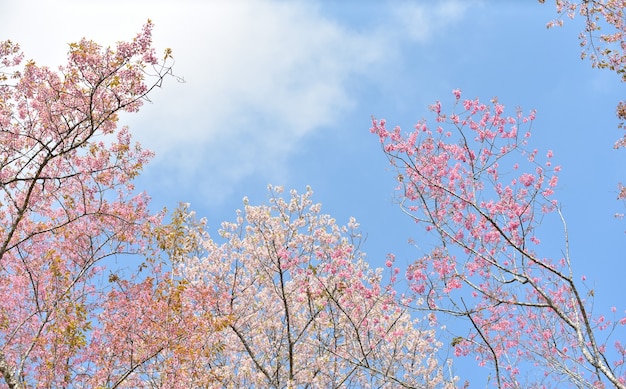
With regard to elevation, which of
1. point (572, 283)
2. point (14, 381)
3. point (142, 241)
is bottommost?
point (14, 381)

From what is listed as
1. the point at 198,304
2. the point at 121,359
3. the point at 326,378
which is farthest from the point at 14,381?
the point at 326,378

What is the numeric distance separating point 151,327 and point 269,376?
3.52 m

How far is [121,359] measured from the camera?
10.3 meters

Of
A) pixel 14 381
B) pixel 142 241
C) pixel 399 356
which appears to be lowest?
pixel 14 381

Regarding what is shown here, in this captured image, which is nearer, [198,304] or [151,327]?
[151,327]

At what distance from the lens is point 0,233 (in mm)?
9945

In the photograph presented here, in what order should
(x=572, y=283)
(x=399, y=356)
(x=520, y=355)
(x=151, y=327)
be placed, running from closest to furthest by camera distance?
1. (x=572, y=283)
2. (x=151, y=327)
3. (x=520, y=355)
4. (x=399, y=356)

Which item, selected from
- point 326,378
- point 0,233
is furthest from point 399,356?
point 0,233

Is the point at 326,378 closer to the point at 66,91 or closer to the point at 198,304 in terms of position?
the point at 198,304

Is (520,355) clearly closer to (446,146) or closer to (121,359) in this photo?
(446,146)

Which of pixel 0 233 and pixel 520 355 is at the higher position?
pixel 0 233

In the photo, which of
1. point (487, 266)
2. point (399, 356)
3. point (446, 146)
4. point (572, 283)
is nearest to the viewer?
point (572, 283)

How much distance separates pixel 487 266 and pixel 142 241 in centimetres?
718

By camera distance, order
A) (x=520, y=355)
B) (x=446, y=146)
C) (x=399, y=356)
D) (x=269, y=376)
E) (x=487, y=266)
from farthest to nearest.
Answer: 1. (x=399, y=356)
2. (x=269, y=376)
3. (x=520, y=355)
4. (x=446, y=146)
5. (x=487, y=266)
